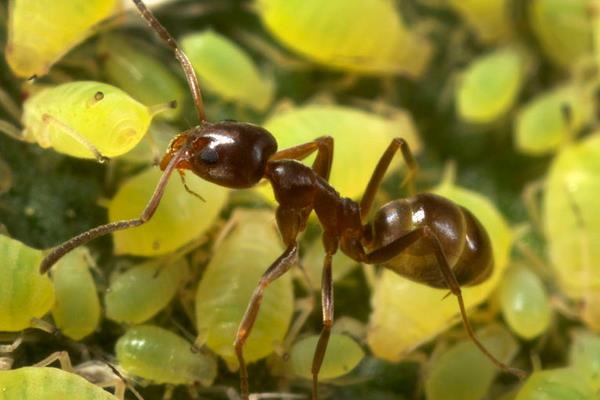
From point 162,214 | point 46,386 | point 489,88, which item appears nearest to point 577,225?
point 489,88

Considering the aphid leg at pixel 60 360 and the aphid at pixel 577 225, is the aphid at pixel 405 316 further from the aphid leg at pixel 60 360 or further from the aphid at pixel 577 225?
the aphid leg at pixel 60 360

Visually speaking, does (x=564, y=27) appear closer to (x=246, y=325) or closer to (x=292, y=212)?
(x=292, y=212)

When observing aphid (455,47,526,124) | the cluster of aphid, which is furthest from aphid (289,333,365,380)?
aphid (455,47,526,124)

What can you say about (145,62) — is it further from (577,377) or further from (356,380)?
(577,377)

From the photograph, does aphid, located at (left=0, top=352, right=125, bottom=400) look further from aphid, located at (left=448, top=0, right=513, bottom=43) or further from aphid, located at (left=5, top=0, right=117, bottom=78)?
aphid, located at (left=448, top=0, right=513, bottom=43)

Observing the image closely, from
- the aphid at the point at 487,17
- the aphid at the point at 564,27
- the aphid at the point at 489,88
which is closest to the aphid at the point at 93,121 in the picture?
the aphid at the point at 489,88

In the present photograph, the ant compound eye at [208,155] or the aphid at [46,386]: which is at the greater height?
the ant compound eye at [208,155]
